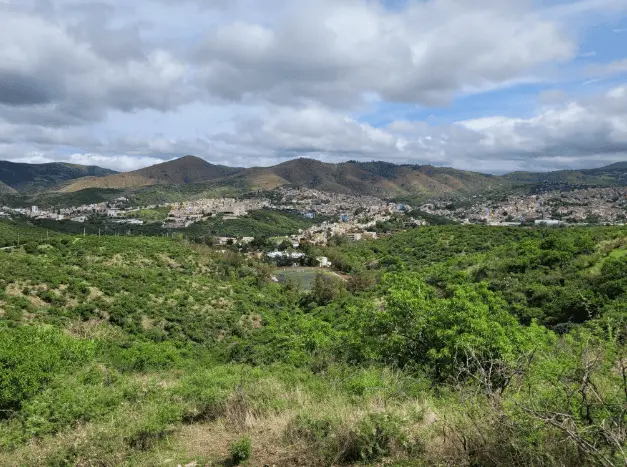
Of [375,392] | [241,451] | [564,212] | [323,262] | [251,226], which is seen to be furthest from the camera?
[564,212]

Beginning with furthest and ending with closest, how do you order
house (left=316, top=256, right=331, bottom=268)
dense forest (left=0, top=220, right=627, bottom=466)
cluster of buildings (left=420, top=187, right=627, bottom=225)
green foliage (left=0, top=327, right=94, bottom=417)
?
cluster of buildings (left=420, top=187, right=627, bottom=225) < house (left=316, top=256, right=331, bottom=268) < green foliage (left=0, top=327, right=94, bottom=417) < dense forest (left=0, top=220, right=627, bottom=466)

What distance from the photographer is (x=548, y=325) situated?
1709cm

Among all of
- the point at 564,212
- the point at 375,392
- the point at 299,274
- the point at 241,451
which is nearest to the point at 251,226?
the point at 299,274

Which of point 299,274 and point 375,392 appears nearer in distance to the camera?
point 375,392

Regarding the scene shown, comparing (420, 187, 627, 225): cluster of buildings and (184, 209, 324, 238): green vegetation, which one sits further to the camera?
(184, 209, 324, 238): green vegetation

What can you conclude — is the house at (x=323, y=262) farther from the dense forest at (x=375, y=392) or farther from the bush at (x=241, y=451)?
the bush at (x=241, y=451)

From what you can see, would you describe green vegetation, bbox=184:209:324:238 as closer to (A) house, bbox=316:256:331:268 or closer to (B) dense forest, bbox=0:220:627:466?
(A) house, bbox=316:256:331:268

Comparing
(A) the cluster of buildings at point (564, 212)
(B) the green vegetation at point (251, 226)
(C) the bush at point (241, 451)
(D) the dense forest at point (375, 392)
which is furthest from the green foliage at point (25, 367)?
(A) the cluster of buildings at point (564, 212)

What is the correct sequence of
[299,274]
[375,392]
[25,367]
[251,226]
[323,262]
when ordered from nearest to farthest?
[375,392]
[25,367]
[299,274]
[323,262]
[251,226]

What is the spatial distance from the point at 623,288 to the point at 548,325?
331 cm

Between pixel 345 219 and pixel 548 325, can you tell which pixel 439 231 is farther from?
pixel 345 219

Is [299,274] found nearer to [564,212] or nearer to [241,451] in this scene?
[241,451]

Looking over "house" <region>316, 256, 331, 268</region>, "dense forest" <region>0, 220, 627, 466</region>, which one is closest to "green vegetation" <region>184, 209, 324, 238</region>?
"house" <region>316, 256, 331, 268</region>

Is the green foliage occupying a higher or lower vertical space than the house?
higher
